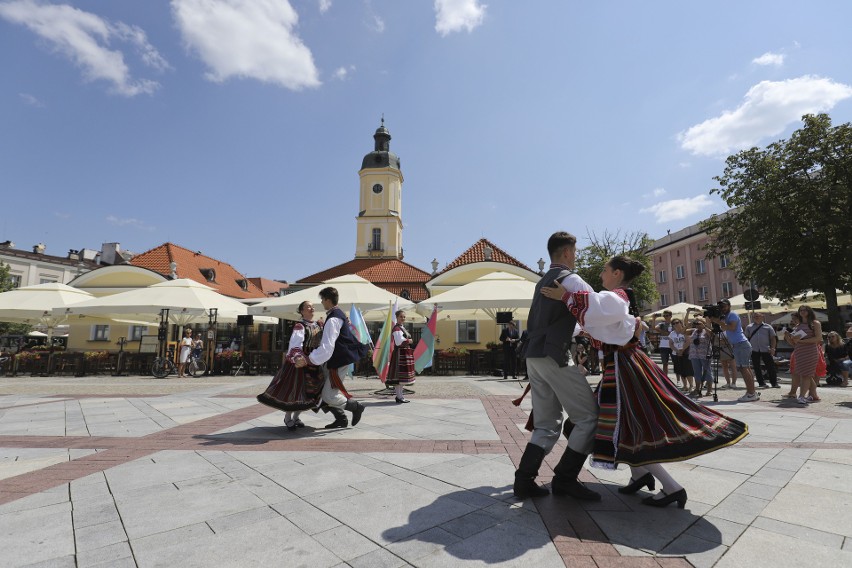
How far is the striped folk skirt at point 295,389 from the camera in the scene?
17.2ft

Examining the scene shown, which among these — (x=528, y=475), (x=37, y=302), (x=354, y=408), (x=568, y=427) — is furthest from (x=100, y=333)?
(x=568, y=427)

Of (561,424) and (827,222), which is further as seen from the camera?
(827,222)

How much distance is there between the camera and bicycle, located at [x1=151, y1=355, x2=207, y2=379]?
14.1 m

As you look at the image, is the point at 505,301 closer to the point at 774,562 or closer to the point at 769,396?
the point at 769,396

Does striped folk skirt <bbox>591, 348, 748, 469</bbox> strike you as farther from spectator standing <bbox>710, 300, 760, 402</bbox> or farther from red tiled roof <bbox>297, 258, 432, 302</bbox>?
red tiled roof <bbox>297, 258, 432, 302</bbox>

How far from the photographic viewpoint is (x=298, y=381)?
5348 millimetres

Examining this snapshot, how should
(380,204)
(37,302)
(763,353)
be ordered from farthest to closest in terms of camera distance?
1. (380,204)
2. (37,302)
3. (763,353)

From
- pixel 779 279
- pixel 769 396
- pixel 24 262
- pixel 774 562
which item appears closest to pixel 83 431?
pixel 774 562

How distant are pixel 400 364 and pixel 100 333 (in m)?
25.3

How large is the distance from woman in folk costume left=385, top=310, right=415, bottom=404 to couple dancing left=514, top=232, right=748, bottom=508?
5490 millimetres

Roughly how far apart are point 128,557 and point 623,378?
9.39 feet

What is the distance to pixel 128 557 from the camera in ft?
6.96

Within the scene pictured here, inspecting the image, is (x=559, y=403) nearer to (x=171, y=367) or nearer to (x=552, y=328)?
(x=552, y=328)

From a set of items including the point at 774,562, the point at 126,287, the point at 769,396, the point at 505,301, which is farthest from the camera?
the point at 126,287
